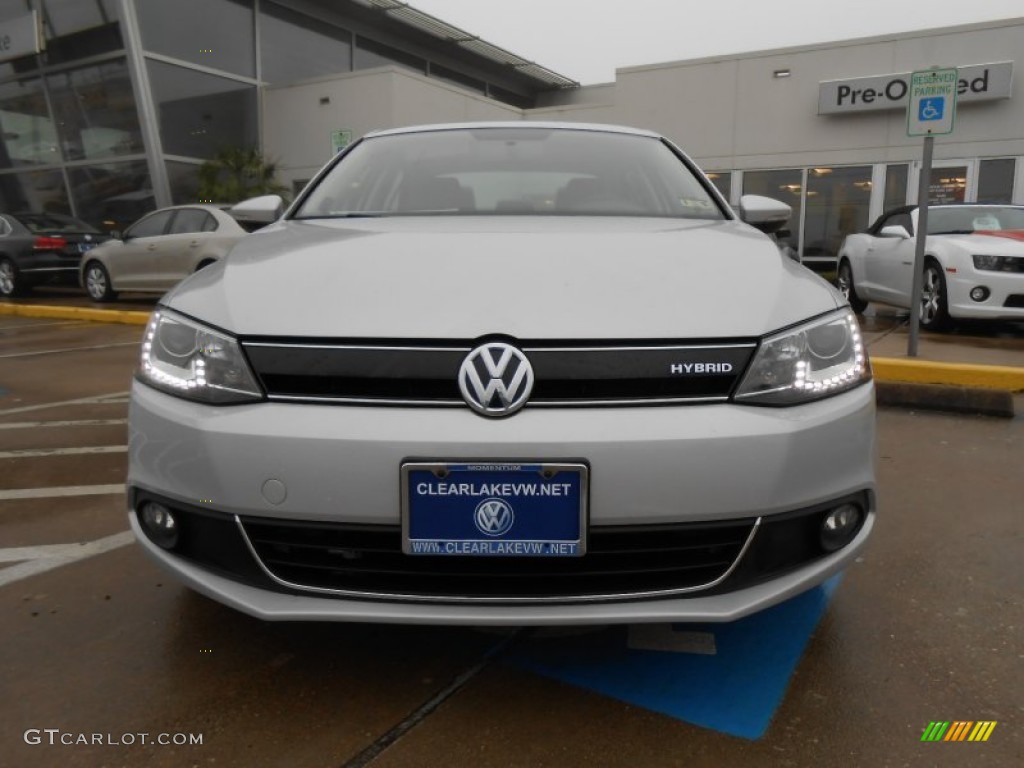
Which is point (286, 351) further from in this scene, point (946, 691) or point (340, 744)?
point (946, 691)

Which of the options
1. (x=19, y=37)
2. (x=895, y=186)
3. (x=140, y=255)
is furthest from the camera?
(x=19, y=37)

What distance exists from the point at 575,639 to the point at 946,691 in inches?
32.6

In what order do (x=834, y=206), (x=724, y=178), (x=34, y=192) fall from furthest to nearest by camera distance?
1. (x=34, y=192)
2. (x=724, y=178)
3. (x=834, y=206)

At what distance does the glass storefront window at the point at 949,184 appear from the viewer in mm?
13820

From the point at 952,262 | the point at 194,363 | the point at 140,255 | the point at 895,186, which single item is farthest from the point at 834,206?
the point at 194,363

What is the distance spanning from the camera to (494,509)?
1535 millimetres

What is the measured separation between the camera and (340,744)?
1605 millimetres

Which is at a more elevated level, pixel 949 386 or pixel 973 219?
pixel 973 219

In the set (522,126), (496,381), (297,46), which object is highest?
(297,46)

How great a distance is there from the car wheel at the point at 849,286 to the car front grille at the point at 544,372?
8370 mm

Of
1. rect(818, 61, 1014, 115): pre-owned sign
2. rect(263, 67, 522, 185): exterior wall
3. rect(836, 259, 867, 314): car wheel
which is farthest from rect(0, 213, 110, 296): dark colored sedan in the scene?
rect(818, 61, 1014, 115): pre-owned sign

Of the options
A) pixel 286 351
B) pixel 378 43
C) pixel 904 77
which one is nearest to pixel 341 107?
pixel 378 43

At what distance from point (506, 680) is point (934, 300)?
716 cm

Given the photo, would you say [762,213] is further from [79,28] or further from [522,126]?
[79,28]
